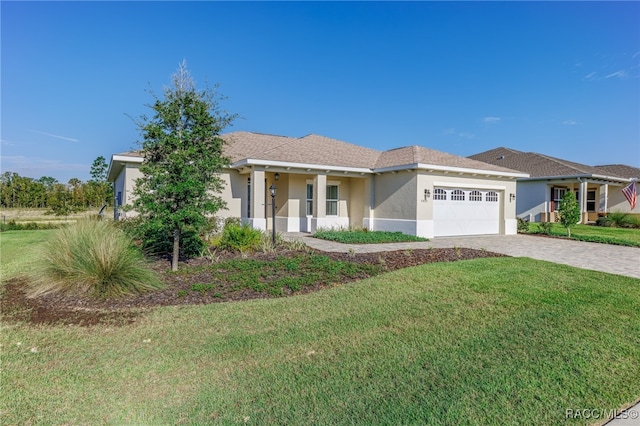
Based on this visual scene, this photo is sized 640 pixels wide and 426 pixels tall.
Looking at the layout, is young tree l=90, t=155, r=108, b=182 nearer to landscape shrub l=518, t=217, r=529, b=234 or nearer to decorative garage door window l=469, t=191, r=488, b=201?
decorative garage door window l=469, t=191, r=488, b=201

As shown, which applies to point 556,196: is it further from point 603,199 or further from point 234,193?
point 234,193

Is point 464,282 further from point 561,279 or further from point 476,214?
point 476,214

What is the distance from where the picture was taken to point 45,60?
36.3 ft

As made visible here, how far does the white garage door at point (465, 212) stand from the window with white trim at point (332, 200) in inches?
199

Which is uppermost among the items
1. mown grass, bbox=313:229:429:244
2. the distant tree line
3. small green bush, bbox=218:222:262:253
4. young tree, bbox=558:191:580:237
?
the distant tree line

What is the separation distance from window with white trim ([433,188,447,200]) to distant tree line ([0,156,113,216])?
110 ft

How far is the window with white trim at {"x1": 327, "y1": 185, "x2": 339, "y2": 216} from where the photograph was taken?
57.5ft

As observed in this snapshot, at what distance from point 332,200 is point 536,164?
1791cm

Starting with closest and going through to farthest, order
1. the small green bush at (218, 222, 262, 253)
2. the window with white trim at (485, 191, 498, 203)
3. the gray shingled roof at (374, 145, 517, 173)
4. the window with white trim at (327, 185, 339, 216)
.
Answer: the small green bush at (218, 222, 262, 253) < the gray shingled roof at (374, 145, 517, 173) < the window with white trim at (485, 191, 498, 203) < the window with white trim at (327, 185, 339, 216)

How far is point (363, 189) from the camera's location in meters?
17.4

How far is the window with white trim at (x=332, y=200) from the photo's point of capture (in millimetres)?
17534

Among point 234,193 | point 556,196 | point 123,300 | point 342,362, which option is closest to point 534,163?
point 556,196

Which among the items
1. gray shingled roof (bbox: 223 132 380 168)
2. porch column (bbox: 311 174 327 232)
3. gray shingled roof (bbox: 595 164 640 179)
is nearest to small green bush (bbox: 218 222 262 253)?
gray shingled roof (bbox: 223 132 380 168)

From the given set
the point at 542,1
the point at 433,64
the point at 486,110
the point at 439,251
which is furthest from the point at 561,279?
the point at 486,110
